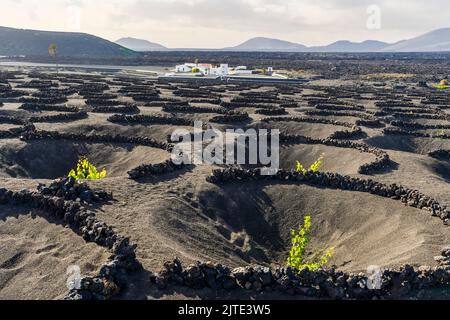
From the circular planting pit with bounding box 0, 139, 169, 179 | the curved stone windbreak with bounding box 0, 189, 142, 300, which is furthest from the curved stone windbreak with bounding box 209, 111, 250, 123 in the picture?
the curved stone windbreak with bounding box 0, 189, 142, 300

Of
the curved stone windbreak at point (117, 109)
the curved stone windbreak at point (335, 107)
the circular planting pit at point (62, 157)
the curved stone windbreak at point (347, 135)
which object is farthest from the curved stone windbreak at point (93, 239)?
the curved stone windbreak at point (335, 107)

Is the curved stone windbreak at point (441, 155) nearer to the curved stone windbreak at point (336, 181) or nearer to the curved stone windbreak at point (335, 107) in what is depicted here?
the curved stone windbreak at point (336, 181)

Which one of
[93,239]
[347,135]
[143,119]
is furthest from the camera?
[143,119]

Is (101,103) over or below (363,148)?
over

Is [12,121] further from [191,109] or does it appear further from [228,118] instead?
[228,118]

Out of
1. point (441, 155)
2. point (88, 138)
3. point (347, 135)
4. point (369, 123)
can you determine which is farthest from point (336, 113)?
point (88, 138)

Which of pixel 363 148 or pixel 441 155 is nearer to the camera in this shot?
pixel 363 148

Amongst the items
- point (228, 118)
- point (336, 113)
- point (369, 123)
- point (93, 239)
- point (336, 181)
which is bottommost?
point (336, 181)
